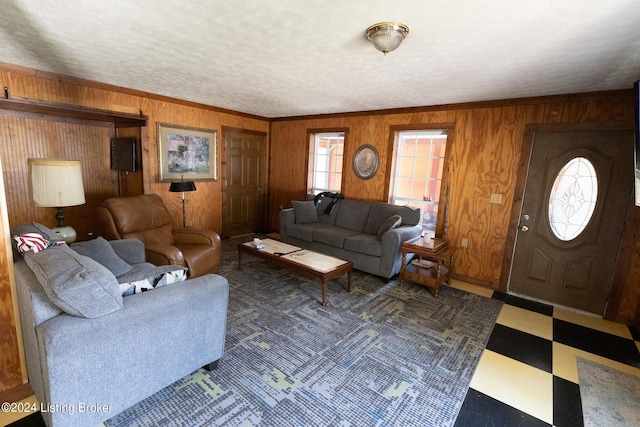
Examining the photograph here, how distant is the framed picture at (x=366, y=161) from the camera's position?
461cm

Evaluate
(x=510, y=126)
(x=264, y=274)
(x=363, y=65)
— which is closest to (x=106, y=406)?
(x=264, y=274)

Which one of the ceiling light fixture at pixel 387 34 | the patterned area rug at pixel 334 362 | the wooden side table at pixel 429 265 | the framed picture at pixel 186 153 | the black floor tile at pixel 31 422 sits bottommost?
the black floor tile at pixel 31 422

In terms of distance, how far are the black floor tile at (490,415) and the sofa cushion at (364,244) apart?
1987 mm

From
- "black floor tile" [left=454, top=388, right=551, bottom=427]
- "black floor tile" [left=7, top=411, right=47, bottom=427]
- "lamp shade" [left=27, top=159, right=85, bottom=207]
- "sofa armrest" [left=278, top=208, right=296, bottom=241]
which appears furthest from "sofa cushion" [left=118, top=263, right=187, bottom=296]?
"sofa armrest" [left=278, top=208, right=296, bottom=241]

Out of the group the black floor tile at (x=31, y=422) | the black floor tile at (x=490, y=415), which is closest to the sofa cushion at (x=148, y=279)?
the black floor tile at (x=31, y=422)

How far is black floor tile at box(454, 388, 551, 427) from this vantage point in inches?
66.7

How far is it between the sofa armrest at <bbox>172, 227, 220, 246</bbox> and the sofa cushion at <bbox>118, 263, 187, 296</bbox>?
5.09 feet

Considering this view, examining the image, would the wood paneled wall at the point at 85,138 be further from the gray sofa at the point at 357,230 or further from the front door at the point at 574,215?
the front door at the point at 574,215

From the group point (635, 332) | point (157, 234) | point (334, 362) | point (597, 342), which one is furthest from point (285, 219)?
point (635, 332)

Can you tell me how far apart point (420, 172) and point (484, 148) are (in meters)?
0.94

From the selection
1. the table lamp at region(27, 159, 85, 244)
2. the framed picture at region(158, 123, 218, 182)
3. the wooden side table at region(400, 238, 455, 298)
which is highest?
the framed picture at region(158, 123, 218, 182)

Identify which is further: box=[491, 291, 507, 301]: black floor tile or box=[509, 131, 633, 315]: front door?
box=[491, 291, 507, 301]: black floor tile

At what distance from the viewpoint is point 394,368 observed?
213cm

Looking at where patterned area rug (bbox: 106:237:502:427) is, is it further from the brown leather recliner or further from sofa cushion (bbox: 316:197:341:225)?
sofa cushion (bbox: 316:197:341:225)
